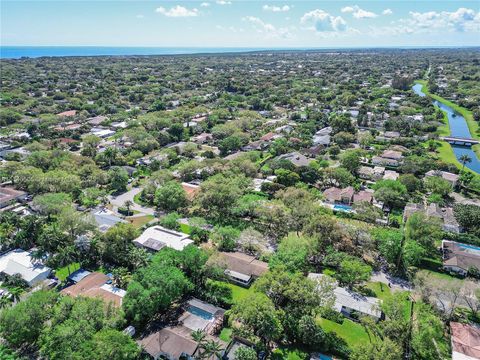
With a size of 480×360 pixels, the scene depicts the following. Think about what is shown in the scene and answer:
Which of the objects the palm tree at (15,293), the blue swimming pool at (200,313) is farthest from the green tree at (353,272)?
the palm tree at (15,293)

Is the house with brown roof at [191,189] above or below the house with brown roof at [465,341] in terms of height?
above

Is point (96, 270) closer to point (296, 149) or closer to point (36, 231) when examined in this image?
point (36, 231)

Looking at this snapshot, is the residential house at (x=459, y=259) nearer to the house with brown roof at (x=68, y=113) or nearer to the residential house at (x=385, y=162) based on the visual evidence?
the residential house at (x=385, y=162)

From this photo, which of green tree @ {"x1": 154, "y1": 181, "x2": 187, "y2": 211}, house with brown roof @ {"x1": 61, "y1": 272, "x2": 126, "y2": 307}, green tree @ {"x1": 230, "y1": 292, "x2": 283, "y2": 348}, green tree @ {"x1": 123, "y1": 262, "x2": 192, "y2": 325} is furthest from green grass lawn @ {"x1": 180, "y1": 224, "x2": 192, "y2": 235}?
green tree @ {"x1": 230, "y1": 292, "x2": 283, "y2": 348}

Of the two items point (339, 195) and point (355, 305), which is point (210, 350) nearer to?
point (355, 305)

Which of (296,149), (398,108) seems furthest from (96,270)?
(398,108)

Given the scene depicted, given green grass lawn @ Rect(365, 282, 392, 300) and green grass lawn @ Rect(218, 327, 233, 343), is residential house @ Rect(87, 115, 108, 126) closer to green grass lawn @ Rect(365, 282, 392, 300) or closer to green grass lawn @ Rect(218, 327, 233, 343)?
green grass lawn @ Rect(218, 327, 233, 343)
